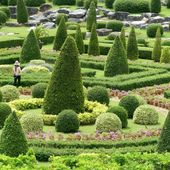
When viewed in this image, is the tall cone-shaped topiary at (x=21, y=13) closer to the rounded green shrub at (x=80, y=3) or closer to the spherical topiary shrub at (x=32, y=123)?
the rounded green shrub at (x=80, y=3)

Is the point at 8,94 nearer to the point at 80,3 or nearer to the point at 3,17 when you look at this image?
the point at 3,17

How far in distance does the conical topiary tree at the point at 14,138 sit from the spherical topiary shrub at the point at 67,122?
4683 mm

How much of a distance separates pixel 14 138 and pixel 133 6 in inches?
1961

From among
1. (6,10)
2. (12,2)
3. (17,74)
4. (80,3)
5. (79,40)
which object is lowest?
(80,3)

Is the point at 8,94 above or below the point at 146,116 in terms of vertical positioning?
below

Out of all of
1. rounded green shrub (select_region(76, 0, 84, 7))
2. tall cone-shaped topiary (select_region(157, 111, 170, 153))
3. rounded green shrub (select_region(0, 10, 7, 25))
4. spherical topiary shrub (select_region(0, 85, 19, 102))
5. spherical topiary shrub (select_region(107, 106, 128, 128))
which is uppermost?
tall cone-shaped topiary (select_region(157, 111, 170, 153))

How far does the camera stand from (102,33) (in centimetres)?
5597

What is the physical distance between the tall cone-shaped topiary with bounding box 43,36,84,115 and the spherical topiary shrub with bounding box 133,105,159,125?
2179 millimetres

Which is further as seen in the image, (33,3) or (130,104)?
(33,3)

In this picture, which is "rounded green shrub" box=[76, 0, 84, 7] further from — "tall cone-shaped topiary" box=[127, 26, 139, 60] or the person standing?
the person standing

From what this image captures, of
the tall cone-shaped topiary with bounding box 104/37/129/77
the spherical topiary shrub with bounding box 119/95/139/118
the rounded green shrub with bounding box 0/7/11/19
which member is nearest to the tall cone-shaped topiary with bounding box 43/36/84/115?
the spherical topiary shrub with bounding box 119/95/139/118

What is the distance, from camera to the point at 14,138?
58.6ft

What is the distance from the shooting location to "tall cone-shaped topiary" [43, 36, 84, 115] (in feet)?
80.2

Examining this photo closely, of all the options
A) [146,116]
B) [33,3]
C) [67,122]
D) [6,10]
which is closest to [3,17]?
[6,10]
